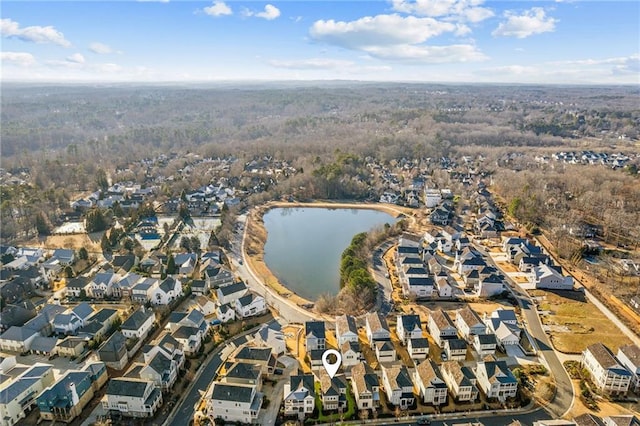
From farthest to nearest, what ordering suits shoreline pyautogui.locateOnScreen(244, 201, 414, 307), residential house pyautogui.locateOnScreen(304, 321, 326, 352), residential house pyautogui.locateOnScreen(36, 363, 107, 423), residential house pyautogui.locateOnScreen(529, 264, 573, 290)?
shoreline pyautogui.locateOnScreen(244, 201, 414, 307), residential house pyautogui.locateOnScreen(529, 264, 573, 290), residential house pyautogui.locateOnScreen(304, 321, 326, 352), residential house pyautogui.locateOnScreen(36, 363, 107, 423)

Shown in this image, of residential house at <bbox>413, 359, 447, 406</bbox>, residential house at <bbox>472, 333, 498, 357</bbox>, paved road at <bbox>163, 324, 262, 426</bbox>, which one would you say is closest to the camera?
paved road at <bbox>163, 324, 262, 426</bbox>

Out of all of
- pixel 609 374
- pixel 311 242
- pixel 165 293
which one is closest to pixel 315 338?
pixel 165 293

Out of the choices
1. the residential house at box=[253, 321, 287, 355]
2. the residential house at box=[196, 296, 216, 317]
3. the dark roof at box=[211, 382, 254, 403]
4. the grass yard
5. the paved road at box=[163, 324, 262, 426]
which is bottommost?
the paved road at box=[163, 324, 262, 426]

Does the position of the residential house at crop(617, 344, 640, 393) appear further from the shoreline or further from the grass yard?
the shoreline

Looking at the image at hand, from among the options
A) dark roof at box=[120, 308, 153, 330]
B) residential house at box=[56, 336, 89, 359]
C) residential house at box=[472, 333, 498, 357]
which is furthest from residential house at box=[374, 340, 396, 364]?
residential house at box=[56, 336, 89, 359]

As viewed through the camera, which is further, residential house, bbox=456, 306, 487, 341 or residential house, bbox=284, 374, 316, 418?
residential house, bbox=456, 306, 487, 341

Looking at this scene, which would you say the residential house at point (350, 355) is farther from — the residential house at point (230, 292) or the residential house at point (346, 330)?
the residential house at point (230, 292)
